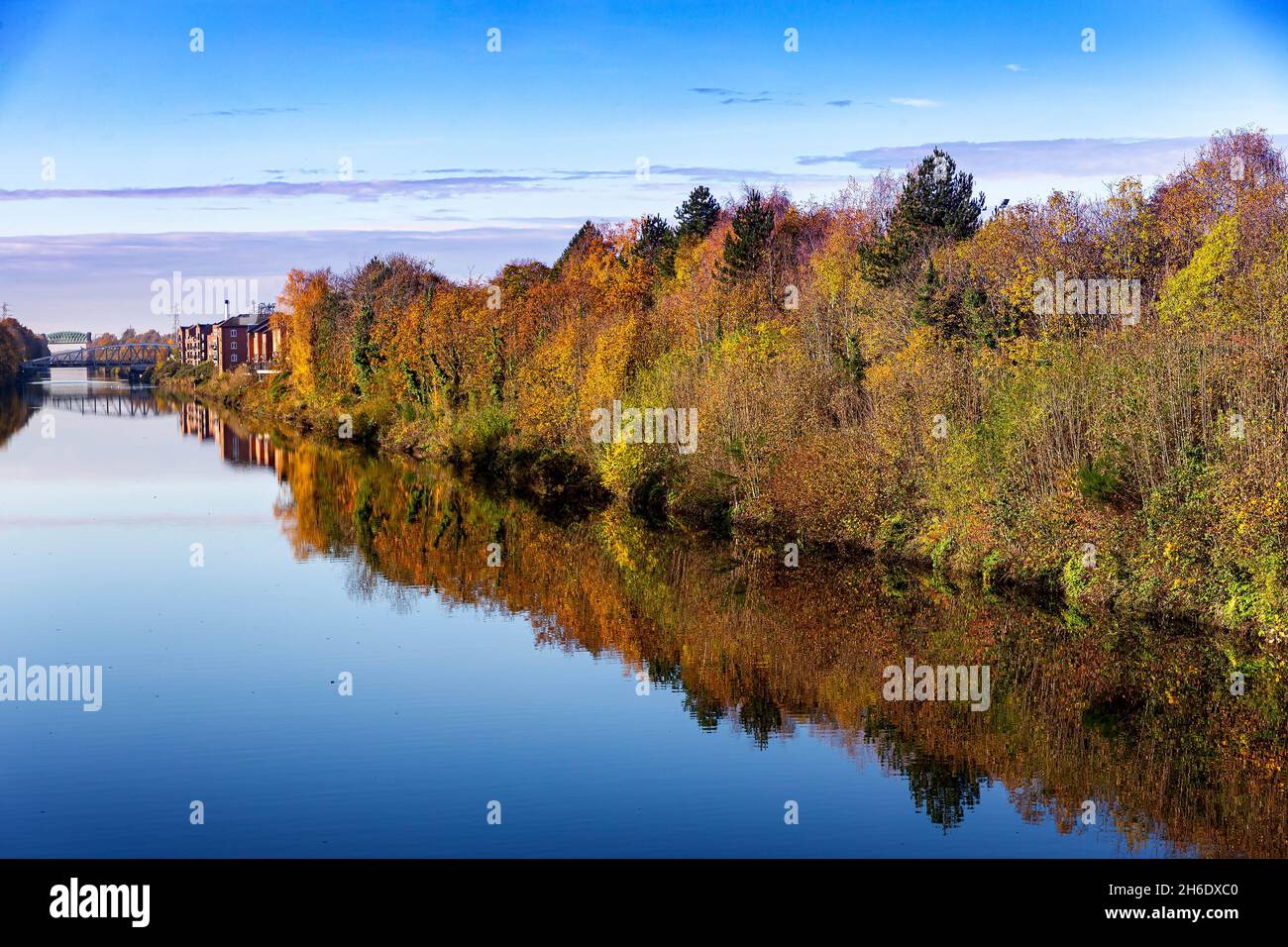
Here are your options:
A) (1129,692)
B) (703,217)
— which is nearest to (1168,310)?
(1129,692)

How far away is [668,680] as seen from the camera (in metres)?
21.3

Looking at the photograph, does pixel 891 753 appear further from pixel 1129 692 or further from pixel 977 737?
pixel 1129 692

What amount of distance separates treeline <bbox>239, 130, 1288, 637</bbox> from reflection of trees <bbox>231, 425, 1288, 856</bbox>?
1.76m

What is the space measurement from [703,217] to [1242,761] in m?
60.0

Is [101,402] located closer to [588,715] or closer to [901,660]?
[901,660]

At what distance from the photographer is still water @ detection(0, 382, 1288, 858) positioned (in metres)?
14.7

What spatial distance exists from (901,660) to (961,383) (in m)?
10.3

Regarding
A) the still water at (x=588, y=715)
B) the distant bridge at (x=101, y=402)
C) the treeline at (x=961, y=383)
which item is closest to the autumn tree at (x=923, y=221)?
the treeline at (x=961, y=383)

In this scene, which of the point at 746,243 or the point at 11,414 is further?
the point at 11,414

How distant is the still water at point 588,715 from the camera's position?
1470cm

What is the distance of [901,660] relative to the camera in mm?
22172
